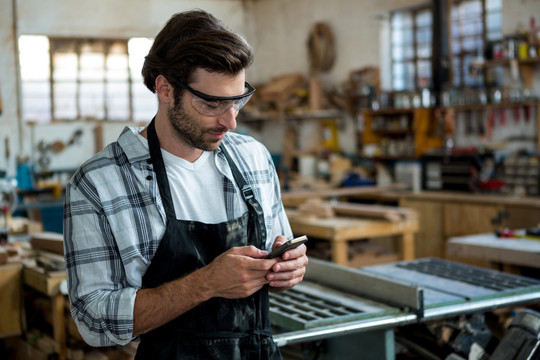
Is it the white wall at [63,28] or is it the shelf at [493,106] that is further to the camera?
the white wall at [63,28]

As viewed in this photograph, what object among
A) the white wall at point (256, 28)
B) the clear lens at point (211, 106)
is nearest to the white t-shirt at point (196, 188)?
the clear lens at point (211, 106)

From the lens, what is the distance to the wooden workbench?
420cm

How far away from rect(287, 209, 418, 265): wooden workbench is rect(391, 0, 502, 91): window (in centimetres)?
278

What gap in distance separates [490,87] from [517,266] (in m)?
3.33

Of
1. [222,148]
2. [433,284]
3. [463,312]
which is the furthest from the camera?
[433,284]

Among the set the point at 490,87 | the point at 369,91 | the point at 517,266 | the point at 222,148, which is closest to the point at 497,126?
the point at 490,87

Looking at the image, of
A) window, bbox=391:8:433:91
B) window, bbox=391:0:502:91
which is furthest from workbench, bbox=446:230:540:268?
window, bbox=391:8:433:91

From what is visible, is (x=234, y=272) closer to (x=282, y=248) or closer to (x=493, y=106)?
(x=282, y=248)

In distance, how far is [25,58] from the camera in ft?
29.5

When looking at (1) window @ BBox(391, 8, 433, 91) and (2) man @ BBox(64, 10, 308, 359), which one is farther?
(1) window @ BBox(391, 8, 433, 91)

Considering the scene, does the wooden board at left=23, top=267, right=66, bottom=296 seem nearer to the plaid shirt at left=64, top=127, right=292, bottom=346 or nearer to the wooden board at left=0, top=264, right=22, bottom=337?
the wooden board at left=0, top=264, right=22, bottom=337

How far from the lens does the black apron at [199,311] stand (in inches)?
60.4

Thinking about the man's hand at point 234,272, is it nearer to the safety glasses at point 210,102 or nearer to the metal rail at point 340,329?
the safety glasses at point 210,102

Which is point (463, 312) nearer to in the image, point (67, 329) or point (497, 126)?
point (67, 329)
